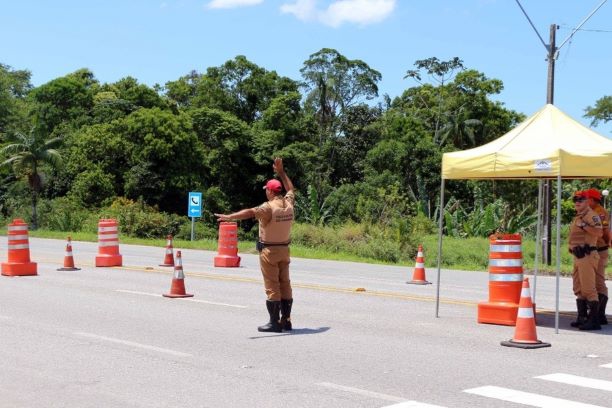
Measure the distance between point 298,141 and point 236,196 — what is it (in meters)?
6.89

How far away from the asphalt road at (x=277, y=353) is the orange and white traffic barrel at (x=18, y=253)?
8.27ft

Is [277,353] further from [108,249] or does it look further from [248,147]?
[248,147]

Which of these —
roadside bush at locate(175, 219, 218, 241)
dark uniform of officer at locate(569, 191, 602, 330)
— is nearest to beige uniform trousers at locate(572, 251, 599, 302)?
dark uniform of officer at locate(569, 191, 602, 330)

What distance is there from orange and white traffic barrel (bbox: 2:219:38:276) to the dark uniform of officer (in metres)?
12.1

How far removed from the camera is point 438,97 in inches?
2623

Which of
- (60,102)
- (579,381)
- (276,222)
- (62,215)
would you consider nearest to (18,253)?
(276,222)

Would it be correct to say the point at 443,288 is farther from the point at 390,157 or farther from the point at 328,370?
the point at 390,157

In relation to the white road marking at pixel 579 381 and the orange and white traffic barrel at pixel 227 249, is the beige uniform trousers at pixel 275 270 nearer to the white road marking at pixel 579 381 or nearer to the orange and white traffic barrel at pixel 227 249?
the white road marking at pixel 579 381

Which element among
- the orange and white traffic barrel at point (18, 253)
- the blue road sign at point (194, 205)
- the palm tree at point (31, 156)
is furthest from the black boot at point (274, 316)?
the palm tree at point (31, 156)

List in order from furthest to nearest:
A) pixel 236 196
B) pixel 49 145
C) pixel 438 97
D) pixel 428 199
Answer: pixel 438 97
pixel 236 196
pixel 428 199
pixel 49 145

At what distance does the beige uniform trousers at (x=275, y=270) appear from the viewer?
422 inches

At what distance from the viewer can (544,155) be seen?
11.3 metres

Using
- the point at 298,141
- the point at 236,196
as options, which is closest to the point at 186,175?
the point at 236,196

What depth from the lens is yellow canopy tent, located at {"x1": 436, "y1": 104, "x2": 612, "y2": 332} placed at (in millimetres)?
11195
